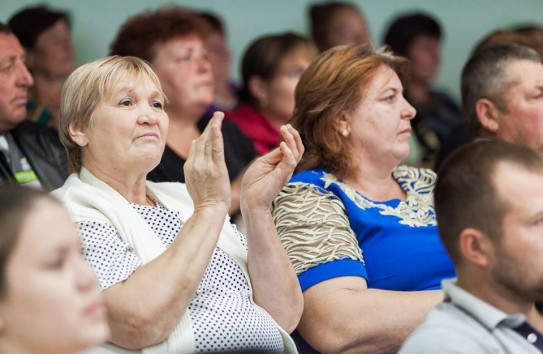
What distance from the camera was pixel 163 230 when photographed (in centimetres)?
252

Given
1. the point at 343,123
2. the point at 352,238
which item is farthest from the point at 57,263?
the point at 343,123

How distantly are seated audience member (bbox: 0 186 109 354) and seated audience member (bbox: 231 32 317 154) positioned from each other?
96.0 inches

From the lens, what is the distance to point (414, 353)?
194 centimetres

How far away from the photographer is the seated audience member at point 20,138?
3129 millimetres

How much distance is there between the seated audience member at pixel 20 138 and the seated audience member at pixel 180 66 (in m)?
0.45

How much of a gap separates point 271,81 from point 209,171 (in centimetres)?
180

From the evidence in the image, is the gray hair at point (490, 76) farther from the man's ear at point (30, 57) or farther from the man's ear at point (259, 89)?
the man's ear at point (30, 57)

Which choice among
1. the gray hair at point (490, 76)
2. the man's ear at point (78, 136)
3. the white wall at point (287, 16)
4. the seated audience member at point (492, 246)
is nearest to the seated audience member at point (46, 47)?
the white wall at point (287, 16)

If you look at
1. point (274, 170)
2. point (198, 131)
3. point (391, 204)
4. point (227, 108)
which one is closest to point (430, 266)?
point (391, 204)

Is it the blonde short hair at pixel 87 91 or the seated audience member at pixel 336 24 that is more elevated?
the blonde short hair at pixel 87 91

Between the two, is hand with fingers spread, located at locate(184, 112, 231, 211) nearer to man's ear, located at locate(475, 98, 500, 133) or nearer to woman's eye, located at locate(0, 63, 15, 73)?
woman's eye, located at locate(0, 63, 15, 73)

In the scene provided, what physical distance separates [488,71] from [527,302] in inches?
56.8

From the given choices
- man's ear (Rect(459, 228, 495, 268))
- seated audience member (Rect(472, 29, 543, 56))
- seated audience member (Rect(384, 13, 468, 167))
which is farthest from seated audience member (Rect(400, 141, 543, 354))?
seated audience member (Rect(384, 13, 468, 167))

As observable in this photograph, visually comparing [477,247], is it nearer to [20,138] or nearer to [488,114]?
[488,114]
